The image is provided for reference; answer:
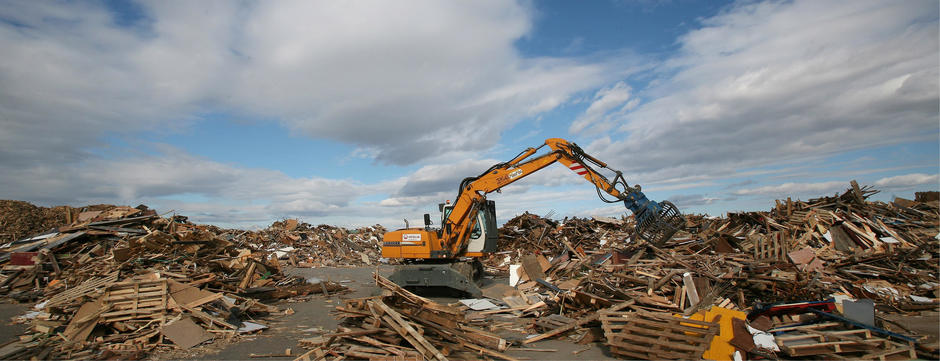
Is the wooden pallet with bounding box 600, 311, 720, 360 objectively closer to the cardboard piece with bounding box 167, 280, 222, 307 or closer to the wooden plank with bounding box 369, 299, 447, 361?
the wooden plank with bounding box 369, 299, 447, 361

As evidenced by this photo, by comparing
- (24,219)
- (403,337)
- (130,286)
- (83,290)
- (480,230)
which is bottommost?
(403,337)

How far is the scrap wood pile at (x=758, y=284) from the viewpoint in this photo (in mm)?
6895

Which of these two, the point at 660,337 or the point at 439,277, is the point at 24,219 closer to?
the point at 439,277

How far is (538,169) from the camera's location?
12.5m

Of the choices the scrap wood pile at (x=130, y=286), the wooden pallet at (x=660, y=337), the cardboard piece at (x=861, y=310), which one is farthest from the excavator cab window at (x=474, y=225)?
the cardboard piece at (x=861, y=310)

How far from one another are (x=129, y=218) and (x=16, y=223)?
8942 mm

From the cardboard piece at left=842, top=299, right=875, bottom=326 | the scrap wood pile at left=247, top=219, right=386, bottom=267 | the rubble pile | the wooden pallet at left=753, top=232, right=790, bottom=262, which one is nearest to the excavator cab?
the wooden pallet at left=753, top=232, right=790, bottom=262

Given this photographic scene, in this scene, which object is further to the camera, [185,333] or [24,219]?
[24,219]

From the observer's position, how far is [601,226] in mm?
18875

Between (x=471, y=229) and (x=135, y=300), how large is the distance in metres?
8.10

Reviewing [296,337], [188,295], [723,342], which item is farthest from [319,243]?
[723,342]

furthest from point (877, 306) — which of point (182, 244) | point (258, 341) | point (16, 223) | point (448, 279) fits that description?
point (16, 223)

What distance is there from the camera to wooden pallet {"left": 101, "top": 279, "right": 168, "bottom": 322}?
339 inches

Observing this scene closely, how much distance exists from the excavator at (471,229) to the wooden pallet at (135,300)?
5.53 m
